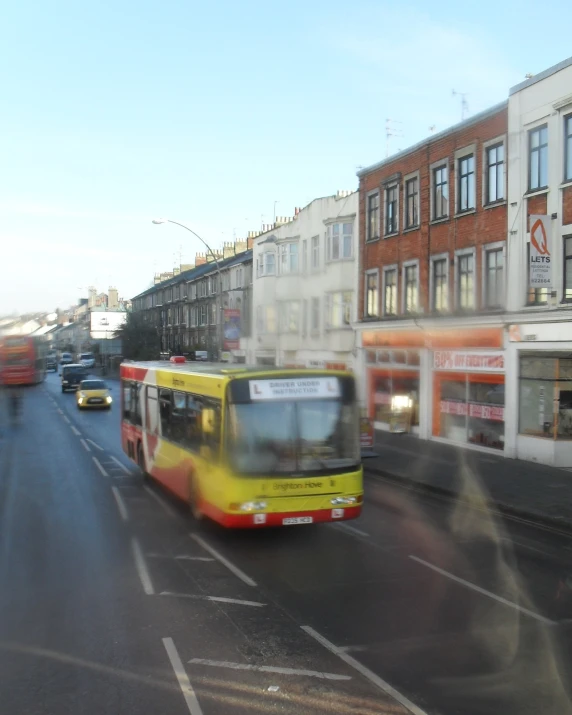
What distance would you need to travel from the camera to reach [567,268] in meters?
18.7

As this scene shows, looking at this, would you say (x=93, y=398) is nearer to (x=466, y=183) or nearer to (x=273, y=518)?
(x=466, y=183)

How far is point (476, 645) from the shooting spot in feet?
23.4

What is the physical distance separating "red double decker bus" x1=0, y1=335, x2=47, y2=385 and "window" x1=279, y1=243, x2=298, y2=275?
748 inches

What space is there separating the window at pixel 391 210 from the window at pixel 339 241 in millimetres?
3554

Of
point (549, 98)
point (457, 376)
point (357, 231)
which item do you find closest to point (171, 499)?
point (457, 376)

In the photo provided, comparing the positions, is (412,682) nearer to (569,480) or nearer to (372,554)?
(372,554)

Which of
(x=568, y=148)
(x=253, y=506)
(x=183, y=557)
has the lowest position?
(x=183, y=557)

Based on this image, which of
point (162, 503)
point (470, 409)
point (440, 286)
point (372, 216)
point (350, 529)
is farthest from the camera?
point (372, 216)

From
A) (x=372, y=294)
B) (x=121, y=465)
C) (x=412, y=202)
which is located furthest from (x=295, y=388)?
(x=372, y=294)

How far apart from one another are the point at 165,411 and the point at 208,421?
344cm

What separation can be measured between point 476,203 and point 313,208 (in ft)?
47.5

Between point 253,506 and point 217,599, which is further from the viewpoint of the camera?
point 253,506

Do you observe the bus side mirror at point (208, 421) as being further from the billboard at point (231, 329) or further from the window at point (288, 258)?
the window at point (288, 258)

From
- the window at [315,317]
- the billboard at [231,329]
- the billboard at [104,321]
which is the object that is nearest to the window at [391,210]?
the window at [315,317]
